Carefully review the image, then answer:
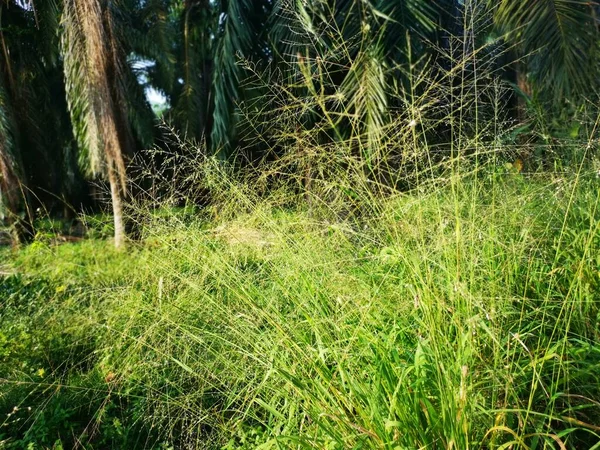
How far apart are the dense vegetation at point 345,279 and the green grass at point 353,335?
0.05 ft

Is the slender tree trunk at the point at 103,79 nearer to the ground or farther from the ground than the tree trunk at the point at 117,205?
farther from the ground

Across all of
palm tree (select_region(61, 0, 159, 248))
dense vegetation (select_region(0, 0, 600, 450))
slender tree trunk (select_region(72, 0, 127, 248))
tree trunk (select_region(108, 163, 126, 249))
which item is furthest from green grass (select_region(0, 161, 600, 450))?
palm tree (select_region(61, 0, 159, 248))

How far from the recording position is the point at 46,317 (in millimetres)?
3176

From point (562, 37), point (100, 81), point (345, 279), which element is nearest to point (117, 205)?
point (100, 81)

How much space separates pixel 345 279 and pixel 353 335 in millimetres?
386

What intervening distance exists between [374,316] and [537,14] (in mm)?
3579

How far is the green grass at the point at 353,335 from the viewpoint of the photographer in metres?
1.37

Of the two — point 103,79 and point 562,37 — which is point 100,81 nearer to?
point 103,79

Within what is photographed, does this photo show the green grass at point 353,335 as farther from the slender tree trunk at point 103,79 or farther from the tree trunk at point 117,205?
the slender tree trunk at point 103,79

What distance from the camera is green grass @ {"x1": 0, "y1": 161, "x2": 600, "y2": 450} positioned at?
1.37 metres

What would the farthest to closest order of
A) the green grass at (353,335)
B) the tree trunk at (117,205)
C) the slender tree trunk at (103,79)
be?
the slender tree trunk at (103,79), the tree trunk at (117,205), the green grass at (353,335)

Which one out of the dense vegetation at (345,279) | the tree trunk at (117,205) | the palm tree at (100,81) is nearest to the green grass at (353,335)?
the dense vegetation at (345,279)

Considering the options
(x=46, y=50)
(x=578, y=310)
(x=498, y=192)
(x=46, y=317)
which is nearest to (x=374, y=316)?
(x=578, y=310)

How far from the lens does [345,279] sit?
182 centimetres
